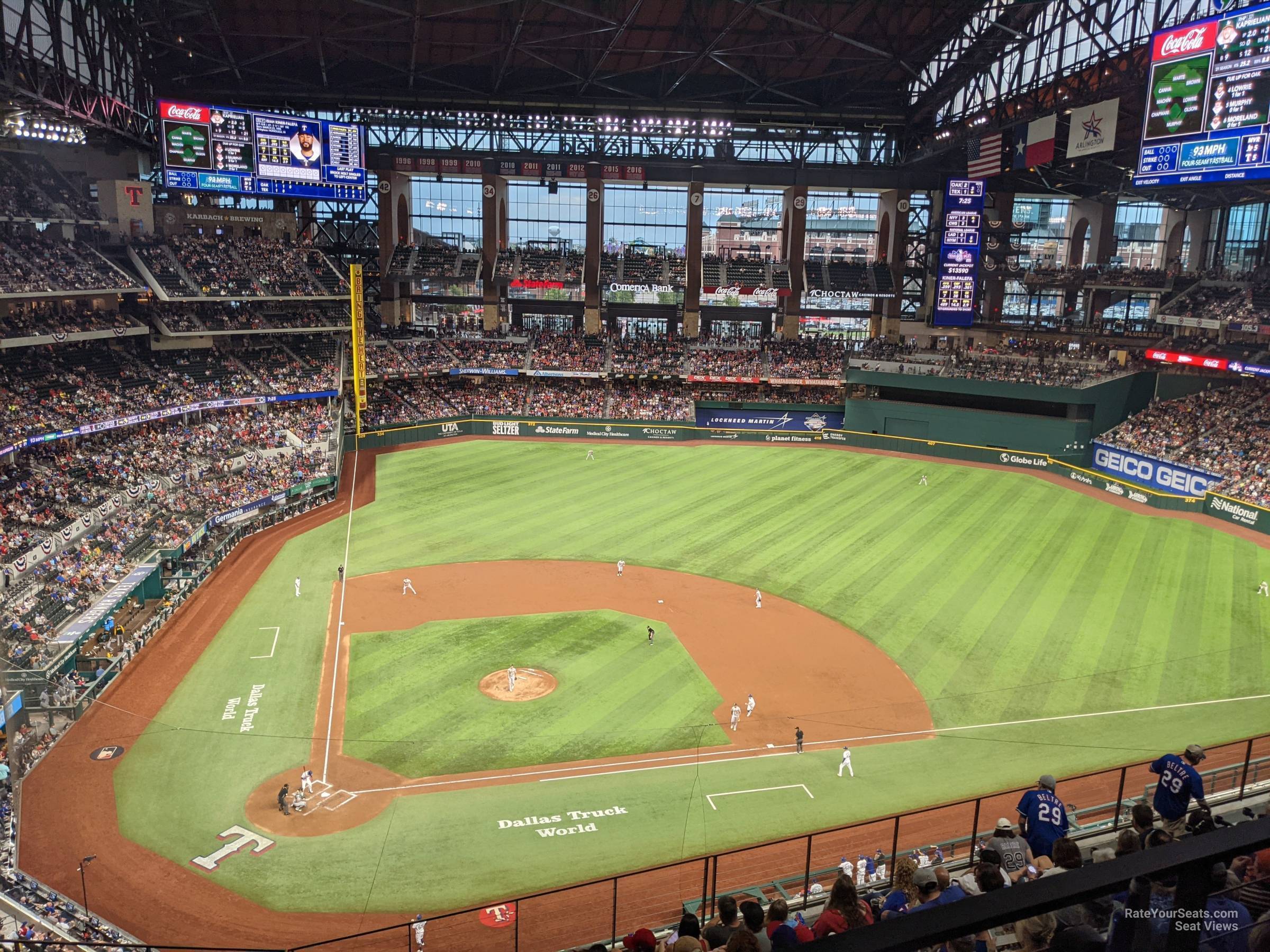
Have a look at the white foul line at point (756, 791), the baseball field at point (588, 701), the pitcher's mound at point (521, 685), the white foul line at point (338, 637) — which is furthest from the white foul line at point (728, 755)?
the pitcher's mound at point (521, 685)

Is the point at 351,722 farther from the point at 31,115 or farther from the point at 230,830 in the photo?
the point at 31,115

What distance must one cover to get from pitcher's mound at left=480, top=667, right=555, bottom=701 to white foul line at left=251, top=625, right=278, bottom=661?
7425 mm

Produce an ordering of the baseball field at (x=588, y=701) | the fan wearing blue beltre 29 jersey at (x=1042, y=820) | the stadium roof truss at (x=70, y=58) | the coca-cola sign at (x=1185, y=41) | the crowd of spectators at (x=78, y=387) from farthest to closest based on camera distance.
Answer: the crowd of spectators at (x=78, y=387) → the coca-cola sign at (x=1185, y=41) → the stadium roof truss at (x=70, y=58) → the baseball field at (x=588, y=701) → the fan wearing blue beltre 29 jersey at (x=1042, y=820)

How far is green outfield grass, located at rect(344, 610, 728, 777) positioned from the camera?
79.8 feet

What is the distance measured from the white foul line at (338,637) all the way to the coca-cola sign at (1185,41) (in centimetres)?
4181

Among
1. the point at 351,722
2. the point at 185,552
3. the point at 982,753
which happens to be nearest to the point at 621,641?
the point at 351,722

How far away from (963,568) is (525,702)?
21.2 m

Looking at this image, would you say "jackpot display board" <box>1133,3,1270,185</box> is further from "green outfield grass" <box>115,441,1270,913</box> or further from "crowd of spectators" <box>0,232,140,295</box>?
"crowd of spectators" <box>0,232,140,295</box>

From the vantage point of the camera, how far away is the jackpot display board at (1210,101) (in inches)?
1467

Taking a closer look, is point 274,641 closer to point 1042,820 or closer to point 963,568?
point 1042,820

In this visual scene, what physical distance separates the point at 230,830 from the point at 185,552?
61.7 ft

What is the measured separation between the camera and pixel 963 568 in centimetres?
3875

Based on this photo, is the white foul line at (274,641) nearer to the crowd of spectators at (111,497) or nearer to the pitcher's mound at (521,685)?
the crowd of spectators at (111,497)

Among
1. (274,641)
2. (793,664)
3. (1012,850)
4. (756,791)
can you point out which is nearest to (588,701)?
(756,791)
